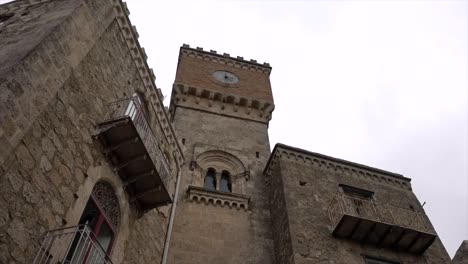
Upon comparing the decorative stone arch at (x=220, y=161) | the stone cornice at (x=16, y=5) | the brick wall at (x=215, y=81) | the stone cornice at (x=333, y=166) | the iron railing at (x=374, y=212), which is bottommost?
the iron railing at (x=374, y=212)

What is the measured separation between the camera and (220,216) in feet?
47.4

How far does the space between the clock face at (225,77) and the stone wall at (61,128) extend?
429 inches

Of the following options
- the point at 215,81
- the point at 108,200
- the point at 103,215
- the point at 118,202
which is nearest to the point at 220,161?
the point at 215,81

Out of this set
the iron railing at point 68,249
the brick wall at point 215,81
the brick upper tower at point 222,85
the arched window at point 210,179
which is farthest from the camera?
the brick wall at point 215,81

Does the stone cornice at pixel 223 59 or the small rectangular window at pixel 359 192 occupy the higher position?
the stone cornice at pixel 223 59

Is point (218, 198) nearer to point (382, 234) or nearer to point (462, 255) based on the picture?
point (382, 234)

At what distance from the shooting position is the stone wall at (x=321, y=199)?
12.5m

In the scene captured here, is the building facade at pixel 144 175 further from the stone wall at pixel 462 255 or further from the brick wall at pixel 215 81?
the stone wall at pixel 462 255

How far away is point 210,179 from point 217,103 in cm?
489

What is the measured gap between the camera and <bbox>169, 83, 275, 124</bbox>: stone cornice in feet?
64.5

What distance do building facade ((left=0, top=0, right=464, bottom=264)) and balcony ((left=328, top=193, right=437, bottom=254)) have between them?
0.14 feet

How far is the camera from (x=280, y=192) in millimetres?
14500

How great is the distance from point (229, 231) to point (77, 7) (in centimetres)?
830

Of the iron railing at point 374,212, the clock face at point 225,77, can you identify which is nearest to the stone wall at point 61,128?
the iron railing at point 374,212
